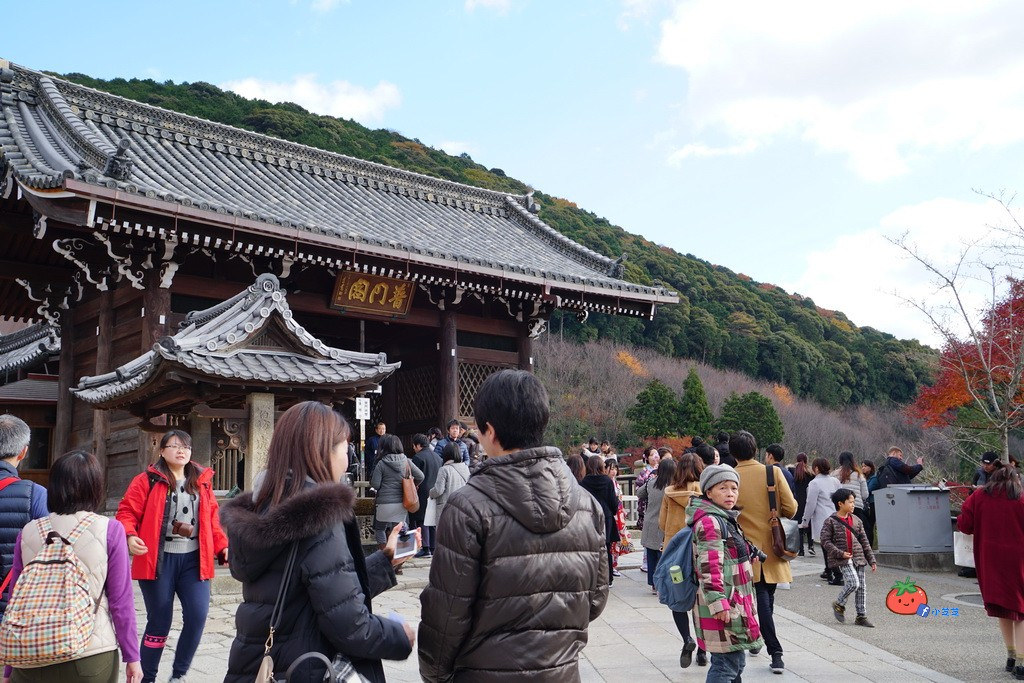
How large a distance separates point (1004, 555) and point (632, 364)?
105 ft

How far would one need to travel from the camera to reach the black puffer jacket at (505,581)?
8.18 feet

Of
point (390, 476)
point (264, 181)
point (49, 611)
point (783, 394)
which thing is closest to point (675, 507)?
point (390, 476)

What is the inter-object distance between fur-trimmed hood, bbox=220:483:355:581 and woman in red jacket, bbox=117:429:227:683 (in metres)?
2.80

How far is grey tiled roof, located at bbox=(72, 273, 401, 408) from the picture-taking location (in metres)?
8.09

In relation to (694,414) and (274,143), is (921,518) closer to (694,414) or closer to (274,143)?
(274,143)

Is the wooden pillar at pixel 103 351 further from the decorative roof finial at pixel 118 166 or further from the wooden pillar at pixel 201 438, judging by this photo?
the wooden pillar at pixel 201 438

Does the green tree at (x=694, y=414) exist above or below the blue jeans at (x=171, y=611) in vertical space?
above

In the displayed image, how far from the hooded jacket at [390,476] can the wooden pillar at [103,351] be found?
437 centimetres

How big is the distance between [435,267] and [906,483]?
7.86m

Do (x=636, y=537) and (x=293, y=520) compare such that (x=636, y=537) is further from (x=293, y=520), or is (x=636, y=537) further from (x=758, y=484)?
(x=293, y=520)

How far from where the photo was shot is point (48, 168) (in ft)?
33.5

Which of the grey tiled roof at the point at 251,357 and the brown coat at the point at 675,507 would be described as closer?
the brown coat at the point at 675,507

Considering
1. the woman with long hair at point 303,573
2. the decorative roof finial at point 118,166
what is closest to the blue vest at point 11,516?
the woman with long hair at point 303,573

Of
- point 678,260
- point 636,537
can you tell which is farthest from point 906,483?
point 678,260
